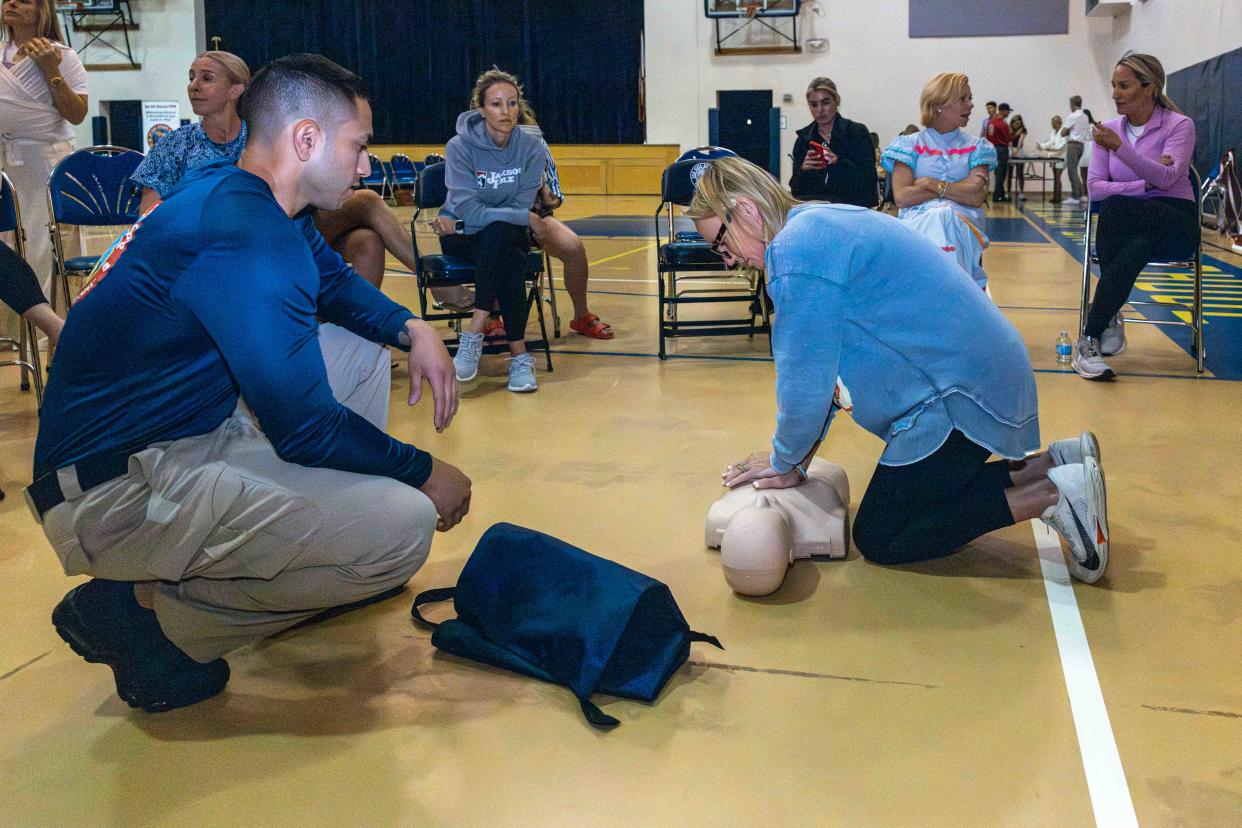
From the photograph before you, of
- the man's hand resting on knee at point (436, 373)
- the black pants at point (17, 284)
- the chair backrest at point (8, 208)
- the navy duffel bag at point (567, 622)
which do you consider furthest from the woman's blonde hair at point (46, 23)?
the navy duffel bag at point (567, 622)

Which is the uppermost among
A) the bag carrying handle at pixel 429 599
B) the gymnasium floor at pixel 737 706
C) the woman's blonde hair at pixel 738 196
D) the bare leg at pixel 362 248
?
the woman's blonde hair at pixel 738 196

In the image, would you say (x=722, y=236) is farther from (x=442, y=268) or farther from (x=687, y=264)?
(x=687, y=264)

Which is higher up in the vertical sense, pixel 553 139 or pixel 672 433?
pixel 553 139

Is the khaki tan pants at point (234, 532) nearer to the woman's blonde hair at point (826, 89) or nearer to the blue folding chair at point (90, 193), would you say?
the blue folding chair at point (90, 193)

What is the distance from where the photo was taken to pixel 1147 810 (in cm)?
170

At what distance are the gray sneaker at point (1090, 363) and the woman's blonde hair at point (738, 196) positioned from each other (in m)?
2.77

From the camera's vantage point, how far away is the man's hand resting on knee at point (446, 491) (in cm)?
212

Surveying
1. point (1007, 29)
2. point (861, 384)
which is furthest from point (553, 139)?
point (861, 384)

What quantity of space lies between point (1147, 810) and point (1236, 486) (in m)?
1.94

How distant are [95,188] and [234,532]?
11.4 feet

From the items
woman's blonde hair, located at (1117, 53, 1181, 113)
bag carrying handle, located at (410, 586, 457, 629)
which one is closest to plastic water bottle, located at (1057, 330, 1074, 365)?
woman's blonde hair, located at (1117, 53, 1181, 113)

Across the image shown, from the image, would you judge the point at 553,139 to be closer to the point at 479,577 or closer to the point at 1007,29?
the point at 1007,29

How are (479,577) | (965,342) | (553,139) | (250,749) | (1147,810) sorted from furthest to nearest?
(553,139) < (965,342) < (479,577) < (250,749) < (1147,810)

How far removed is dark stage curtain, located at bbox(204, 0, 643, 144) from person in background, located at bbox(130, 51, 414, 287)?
619 inches
